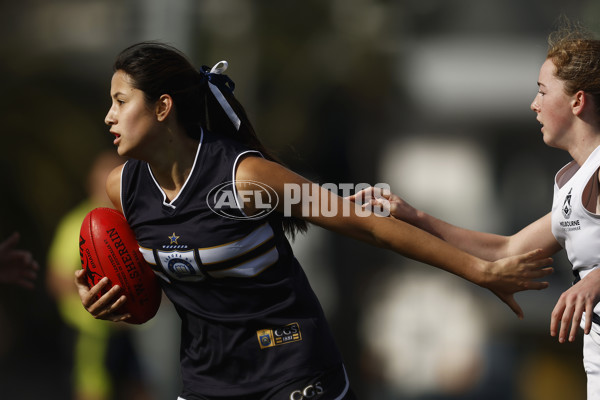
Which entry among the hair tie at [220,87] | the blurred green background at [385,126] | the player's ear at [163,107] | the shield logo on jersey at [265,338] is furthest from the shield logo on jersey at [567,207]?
the blurred green background at [385,126]

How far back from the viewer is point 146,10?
7.33 m

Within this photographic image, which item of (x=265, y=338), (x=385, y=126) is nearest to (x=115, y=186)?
(x=265, y=338)

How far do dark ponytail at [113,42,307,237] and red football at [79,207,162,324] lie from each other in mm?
550

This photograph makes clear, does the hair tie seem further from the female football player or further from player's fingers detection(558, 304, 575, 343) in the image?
player's fingers detection(558, 304, 575, 343)

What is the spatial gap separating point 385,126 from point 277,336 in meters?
6.67

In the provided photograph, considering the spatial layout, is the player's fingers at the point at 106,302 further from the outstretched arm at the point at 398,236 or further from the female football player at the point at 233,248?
the outstretched arm at the point at 398,236

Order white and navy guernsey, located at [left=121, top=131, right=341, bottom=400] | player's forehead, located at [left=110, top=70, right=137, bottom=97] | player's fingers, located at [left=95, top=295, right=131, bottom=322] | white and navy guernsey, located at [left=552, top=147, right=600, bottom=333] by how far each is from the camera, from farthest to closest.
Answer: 1. player's fingers, located at [left=95, top=295, right=131, bottom=322]
2. player's forehead, located at [left=110, top=70, right=137, bottom=97]
3. white and navy guernsey, located at [left=121, top=131, right=341, bottom=400]
4. white and navy guernsey, located at [left=552, top=147, right=600, bottom=333]

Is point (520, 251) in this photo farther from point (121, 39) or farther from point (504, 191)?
point (121, 39)

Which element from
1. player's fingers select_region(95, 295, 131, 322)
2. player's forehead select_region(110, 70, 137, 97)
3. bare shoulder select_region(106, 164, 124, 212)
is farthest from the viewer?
bare shoulder select_region(106, 164, 124, 212)

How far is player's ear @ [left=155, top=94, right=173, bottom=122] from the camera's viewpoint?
3.66 metres

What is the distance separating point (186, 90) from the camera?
12.5 ft

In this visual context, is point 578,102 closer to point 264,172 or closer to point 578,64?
point 578,64

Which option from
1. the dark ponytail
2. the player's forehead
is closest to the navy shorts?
the dark ponytail

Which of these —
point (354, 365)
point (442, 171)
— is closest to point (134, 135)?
point (354, 365)
